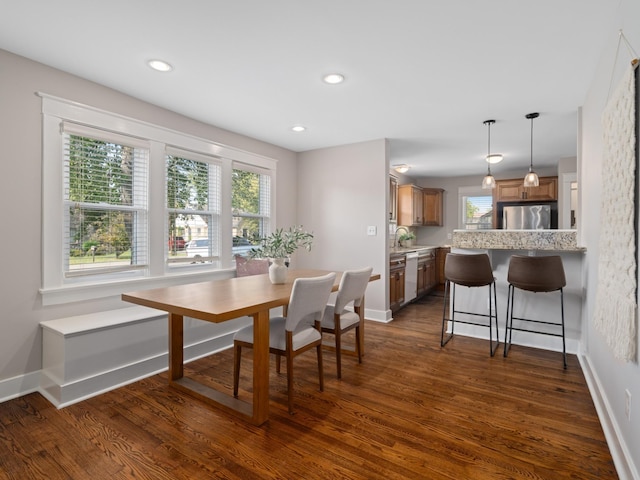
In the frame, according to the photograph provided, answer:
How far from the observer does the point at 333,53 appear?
94.7 inches

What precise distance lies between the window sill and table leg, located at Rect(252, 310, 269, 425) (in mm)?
1647

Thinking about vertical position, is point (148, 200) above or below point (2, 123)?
below

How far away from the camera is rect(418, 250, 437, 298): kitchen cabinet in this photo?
595 cm

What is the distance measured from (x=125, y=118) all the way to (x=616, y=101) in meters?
3.52

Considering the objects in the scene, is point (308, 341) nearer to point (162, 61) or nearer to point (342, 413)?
point (342, 413)

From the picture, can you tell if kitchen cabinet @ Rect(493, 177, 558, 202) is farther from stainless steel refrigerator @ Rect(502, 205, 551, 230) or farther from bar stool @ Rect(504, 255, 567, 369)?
bar stool @ Rect(504, 255, 567, 369)

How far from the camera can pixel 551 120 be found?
3744mm

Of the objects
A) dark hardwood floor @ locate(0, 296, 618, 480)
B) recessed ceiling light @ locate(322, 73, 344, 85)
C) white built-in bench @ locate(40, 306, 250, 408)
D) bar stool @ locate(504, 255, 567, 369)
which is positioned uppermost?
recessed ceiling light @ locate(322, 73, 344, 85)

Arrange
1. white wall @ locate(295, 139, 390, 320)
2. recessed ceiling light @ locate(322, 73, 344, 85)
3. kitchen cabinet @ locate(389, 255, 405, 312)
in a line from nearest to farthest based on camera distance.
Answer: recessed ceiling light @ locate(322, 73, 344, 85) → white wall @ locate(295, 139, 390, 320) → kitchen cabinet @ locate(389, 255, 405, 312)

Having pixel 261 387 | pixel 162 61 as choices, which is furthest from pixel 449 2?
pixel 261 387

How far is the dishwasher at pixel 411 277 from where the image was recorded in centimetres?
527

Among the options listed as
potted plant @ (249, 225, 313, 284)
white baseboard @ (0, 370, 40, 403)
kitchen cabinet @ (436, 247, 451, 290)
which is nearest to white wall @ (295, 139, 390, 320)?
potted plant @ (249, 225, 313, 284)

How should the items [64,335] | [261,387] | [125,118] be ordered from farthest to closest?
1. [125,118]
2. [64,335]
3. [261,387]

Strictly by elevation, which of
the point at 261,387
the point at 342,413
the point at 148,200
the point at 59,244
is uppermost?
the point at 148,200
